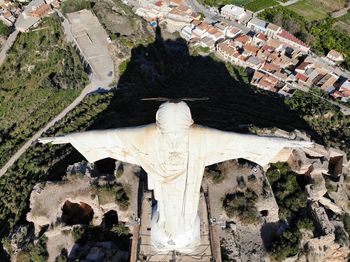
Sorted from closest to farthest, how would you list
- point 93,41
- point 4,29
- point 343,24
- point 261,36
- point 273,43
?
point 93,41
point 4,29
point 273,43
point 261,36
point 343,24

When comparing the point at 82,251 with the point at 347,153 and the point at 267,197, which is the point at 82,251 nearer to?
the point at 267,197

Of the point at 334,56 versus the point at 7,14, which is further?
the point at 334,56

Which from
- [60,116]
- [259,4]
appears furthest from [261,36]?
[60,116]

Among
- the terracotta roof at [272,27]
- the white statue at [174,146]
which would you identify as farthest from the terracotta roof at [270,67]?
the white statue at [174,146]

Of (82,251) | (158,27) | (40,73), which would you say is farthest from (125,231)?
(158,27)

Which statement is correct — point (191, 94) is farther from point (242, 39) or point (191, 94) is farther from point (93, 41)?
point (242, 39)

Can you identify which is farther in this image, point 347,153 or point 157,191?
point 347,153
